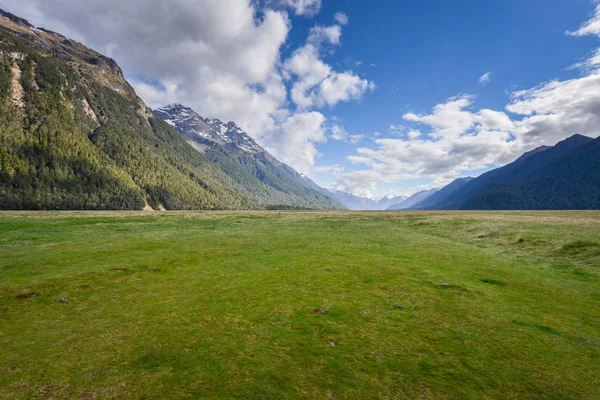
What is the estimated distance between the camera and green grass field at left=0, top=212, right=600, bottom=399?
7.98 meters

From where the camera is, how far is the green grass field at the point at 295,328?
798 centimetres

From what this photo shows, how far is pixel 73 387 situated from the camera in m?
7.55

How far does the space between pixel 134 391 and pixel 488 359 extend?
11706 mm

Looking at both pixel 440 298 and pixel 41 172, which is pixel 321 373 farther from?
pixel 41 172

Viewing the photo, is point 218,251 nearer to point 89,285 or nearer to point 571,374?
point 89,285

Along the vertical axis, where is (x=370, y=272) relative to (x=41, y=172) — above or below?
below

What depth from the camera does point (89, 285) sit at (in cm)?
1692

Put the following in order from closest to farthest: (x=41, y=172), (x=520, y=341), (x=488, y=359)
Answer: (x=488, y=359) → (x=520, y=341) → (x=41, y=172)

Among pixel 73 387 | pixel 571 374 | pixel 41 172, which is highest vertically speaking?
pixel 41 172

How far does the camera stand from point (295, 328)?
11.6 meters

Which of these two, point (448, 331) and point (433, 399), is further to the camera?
point (448, 331)

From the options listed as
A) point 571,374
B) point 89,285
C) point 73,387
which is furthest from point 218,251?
point 571,374

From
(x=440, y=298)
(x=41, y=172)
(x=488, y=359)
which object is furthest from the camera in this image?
(x=41, y=172)

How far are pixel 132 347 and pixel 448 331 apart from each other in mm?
12963
